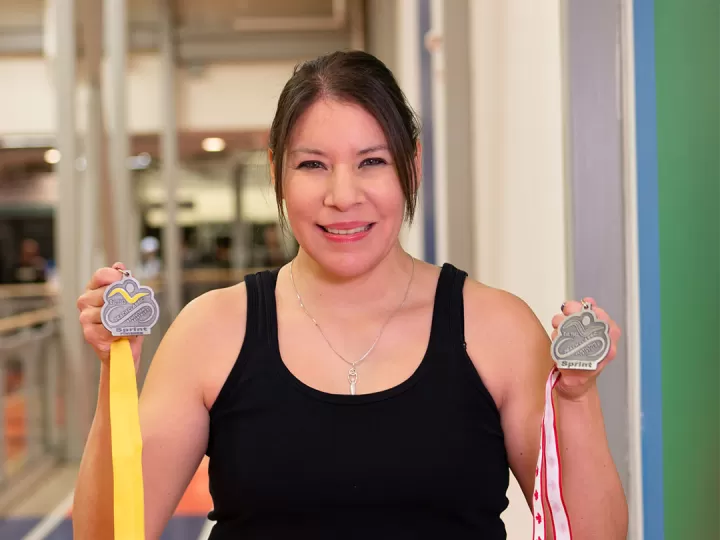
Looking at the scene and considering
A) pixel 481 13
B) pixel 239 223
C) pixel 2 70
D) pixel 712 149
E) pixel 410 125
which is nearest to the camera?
pixel 712 149

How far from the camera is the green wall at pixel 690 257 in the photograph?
116cm

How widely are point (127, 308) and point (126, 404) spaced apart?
13 cm

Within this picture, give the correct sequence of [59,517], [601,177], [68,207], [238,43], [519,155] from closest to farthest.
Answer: [601,177] → [519,155] → [59,517] → [68,207] → [238,43]

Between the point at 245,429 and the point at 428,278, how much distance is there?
37 centimetres

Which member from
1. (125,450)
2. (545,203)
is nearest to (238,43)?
(545,203)

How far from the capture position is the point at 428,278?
1329 millimetres

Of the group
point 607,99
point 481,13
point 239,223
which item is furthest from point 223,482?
point 239,223

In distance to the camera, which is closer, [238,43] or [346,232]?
[346,232]

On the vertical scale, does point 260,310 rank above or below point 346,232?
below

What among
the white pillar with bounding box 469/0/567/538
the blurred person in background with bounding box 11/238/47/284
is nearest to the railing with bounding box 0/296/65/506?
the white pillar with bounding box 469/0/567/538

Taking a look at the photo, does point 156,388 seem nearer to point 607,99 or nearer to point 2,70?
point 607,99

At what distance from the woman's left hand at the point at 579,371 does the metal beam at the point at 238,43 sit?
7.08 metres

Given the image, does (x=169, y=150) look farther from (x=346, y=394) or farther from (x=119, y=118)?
(x=346, y=394)

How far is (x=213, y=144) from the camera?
873 centimetres
